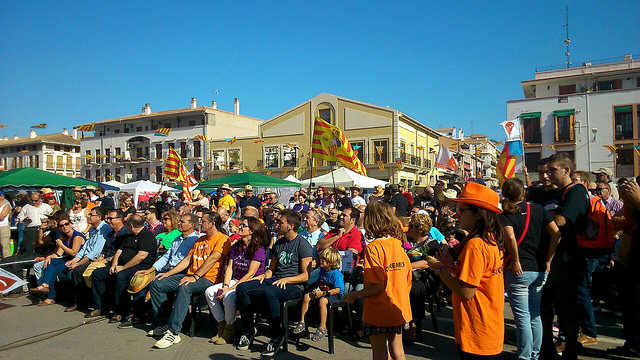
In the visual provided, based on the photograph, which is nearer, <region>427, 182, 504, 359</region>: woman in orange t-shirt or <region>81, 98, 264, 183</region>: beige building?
<region>427, 182, 504, 359</region>: woman in orange t-shirt

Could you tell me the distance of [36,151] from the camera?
61.1 meters

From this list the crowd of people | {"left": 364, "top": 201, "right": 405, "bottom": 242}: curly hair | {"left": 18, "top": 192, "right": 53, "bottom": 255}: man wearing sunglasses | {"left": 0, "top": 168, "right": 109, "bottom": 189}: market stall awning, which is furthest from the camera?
{"left": 0, "top": 168, "right": 109, "bottom": 189}: market stall awning

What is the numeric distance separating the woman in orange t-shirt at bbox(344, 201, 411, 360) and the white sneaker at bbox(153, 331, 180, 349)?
2802 millimetres

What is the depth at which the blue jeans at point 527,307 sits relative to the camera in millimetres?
3502

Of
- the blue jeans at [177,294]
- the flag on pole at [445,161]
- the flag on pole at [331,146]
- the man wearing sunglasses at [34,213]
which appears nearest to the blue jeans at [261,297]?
the blue jeans at [177,294]

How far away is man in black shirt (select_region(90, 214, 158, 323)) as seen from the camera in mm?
6027

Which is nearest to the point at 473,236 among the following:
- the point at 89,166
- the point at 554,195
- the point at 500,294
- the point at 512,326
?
the point at 500,294

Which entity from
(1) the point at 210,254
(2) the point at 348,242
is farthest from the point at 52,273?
(2) the point at 348,242

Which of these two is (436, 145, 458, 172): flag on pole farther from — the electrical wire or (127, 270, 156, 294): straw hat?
the electrical wire

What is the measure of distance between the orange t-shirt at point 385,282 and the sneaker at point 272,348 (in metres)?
1.80

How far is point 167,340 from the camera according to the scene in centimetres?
502

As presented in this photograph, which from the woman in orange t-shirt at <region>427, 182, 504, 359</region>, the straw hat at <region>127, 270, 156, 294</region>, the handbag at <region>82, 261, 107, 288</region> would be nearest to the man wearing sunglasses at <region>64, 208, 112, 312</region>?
the handbag at <region>82, 261, 107, 288</region>

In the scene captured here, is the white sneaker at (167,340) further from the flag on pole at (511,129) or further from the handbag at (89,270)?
the flag on pole at (511,129)

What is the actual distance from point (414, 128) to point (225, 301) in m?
37.5
